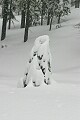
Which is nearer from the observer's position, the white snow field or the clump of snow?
the white snow field

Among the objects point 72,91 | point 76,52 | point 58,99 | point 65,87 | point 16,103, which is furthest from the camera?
point 76,52

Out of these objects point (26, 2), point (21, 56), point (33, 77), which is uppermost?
point (26, 2)

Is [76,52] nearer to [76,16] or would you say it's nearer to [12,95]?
[12,95]

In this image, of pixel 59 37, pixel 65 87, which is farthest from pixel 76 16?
pixel 65 87

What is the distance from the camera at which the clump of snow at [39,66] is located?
1214cm

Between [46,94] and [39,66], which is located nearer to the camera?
[46,94]

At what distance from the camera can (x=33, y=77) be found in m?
12.1

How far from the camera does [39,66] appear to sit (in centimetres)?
1241

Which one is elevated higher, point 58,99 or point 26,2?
point 26,2

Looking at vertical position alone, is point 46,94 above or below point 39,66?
below

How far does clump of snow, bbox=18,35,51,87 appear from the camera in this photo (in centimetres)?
1214

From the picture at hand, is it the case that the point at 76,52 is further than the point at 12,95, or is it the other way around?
the point at 76,52

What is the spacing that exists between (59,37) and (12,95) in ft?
57.7

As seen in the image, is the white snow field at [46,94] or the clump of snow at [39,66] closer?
the white snow field at [46,94]
